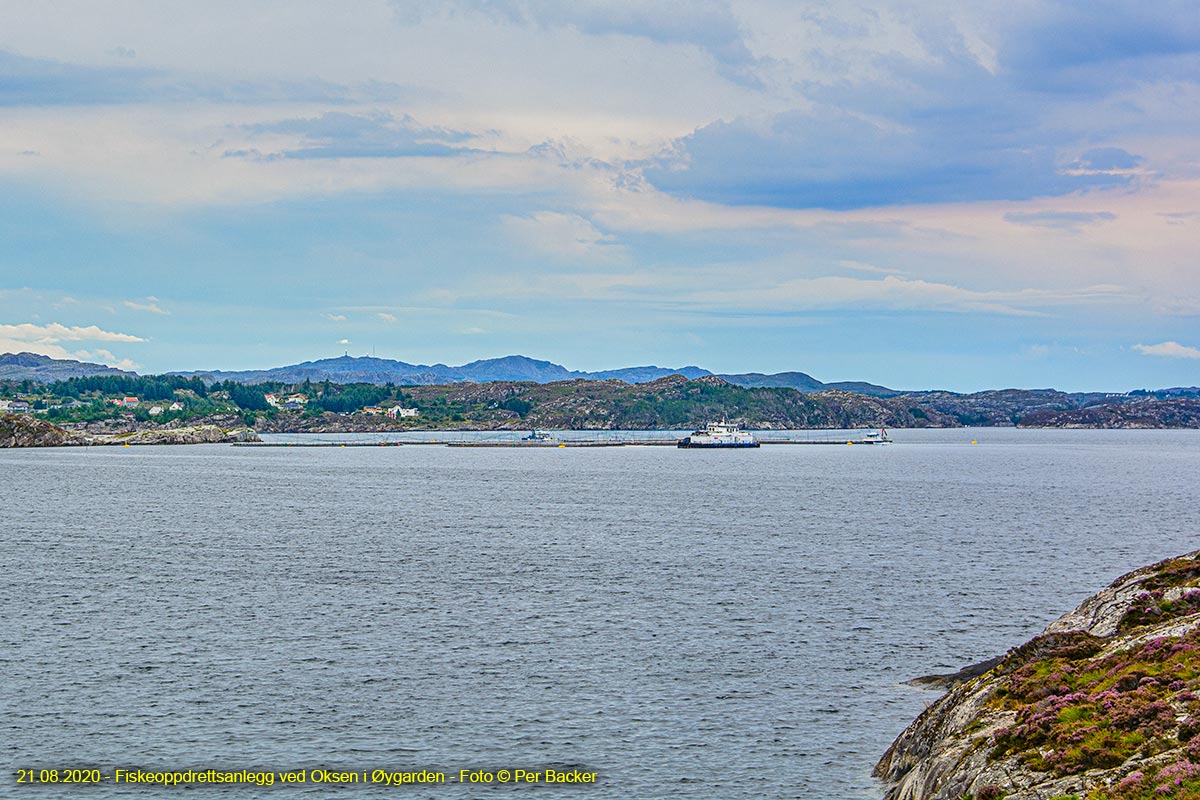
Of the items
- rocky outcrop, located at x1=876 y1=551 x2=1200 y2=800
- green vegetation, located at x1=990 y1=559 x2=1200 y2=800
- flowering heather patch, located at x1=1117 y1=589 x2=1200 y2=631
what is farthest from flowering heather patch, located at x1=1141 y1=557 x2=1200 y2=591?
green vegetation, located at x1=990 y1=559 x2=1200 y2=800

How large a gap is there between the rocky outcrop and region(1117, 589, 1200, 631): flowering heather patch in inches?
1.4

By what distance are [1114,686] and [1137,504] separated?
384ft

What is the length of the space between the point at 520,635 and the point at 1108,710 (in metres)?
31.4

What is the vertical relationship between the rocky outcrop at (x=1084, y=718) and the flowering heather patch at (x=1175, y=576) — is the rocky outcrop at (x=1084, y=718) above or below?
below

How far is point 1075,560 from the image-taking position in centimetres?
7919

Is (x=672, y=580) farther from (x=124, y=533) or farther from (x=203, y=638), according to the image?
(x=124, y=533)

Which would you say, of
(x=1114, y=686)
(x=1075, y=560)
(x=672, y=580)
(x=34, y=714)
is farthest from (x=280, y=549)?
(x=1114, y=686)

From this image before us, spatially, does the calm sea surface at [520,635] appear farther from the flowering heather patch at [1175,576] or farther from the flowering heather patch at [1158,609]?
the flowering heather patch at [1175,576]

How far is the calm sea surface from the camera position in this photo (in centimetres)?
3538

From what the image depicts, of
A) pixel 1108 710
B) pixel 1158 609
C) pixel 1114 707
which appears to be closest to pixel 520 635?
pixel 1158 609

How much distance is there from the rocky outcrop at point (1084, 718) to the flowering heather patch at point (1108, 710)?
33 millimetres

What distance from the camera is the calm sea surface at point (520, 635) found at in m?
35.4

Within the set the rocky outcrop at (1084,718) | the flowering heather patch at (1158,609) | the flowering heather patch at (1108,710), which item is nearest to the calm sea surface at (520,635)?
the rocky outcrop at (1084,718)

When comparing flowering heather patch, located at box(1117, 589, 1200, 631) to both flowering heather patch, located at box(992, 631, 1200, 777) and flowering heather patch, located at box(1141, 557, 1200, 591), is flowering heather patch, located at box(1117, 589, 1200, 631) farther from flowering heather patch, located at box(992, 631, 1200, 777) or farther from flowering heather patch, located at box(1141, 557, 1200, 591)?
flowering heather patch, located at box(992, 631, 1200, 777)
